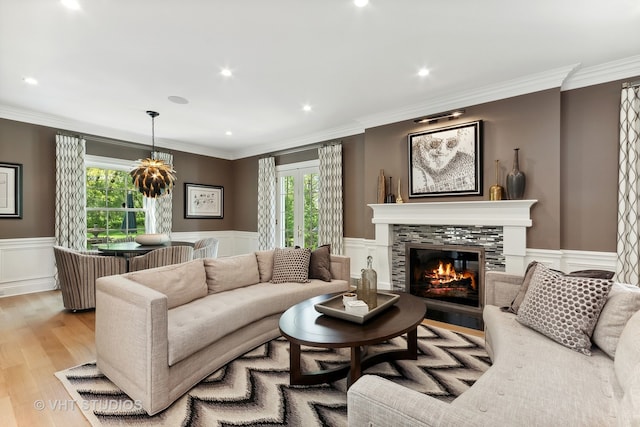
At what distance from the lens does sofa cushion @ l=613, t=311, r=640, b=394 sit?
1338 millimetres

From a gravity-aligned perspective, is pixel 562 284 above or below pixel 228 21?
below

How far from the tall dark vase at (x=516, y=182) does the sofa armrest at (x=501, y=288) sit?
1.30 m

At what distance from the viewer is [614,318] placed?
1.76 m

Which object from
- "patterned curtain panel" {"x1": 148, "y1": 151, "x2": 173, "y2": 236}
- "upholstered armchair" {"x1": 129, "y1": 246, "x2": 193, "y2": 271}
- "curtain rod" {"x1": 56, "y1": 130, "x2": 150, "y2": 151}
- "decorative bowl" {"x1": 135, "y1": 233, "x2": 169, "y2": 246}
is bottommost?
"upholstered armchair" {"x1": 129, "y1": 246, "x2": 193, "y2": 271}

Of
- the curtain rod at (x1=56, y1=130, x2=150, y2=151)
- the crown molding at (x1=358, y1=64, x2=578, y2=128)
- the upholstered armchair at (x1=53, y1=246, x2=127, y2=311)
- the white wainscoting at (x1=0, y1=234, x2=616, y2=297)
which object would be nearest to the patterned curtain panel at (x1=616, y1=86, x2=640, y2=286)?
the crown molding at (x1=358, y1=64, x2=578, y2=128)

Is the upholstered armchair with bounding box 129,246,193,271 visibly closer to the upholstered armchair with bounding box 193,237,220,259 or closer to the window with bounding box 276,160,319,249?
the upholstered armchair with bounding box 193,237,220,259

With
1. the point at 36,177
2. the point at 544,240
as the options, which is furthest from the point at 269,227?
the point at 544,240

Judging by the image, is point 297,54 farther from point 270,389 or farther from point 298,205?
point 298,205

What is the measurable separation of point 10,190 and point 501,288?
20.6 ft

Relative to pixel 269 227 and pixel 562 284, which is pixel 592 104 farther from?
pixel 269 227

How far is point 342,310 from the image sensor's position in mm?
2277

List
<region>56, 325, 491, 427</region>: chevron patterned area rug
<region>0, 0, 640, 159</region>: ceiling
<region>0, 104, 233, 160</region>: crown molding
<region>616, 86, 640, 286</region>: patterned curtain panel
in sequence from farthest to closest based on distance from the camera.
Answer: <region>0, 104, 233, 160</region>: crown molding
<region>616, 86, 640, 286</region>: patterned curtain panel
<region>0, 0, 640, 159</region>: ceiling
<region>56, 325, 491, 427</region>: chevron patterned area rug

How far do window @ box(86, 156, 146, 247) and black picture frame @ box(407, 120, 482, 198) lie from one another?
4885mm

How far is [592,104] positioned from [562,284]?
8.03 ft
